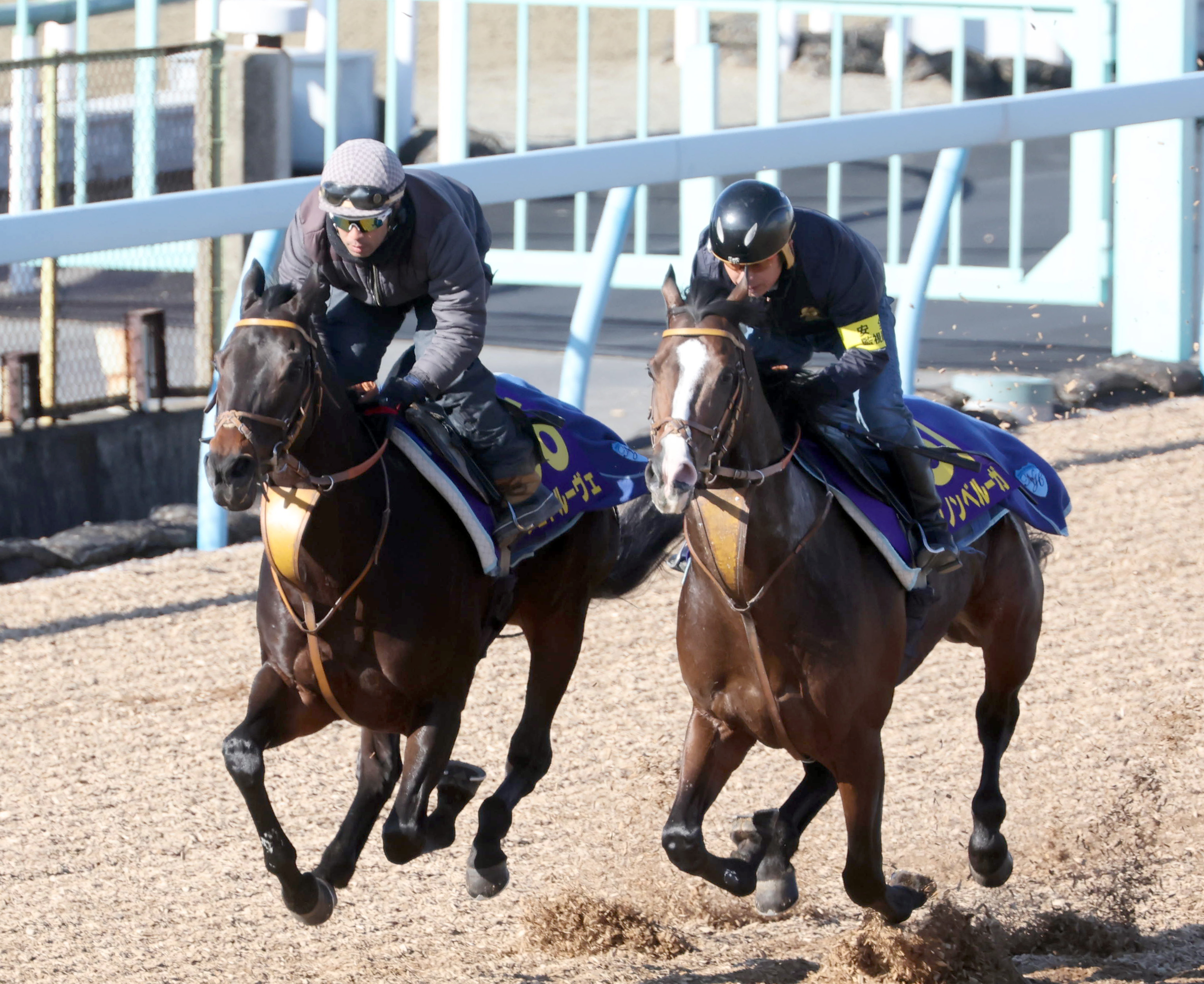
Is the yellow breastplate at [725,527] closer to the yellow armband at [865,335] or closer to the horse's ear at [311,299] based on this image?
the yellow armband at [865,335]

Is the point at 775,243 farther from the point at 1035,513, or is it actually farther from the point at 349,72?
the point at 349,72

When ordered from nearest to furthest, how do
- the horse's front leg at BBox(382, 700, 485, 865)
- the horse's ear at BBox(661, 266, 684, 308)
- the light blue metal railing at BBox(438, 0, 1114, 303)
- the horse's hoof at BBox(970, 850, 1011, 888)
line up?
the horse's ear at BBox(661, 266, 684, 308) → the horse's front leg at BBox(382, 700, 485, 865) → the horse's hoof at BBox(970, 850, 1011, 888) → the light blue metal railing at BBox(438, 0, 1114, 303)

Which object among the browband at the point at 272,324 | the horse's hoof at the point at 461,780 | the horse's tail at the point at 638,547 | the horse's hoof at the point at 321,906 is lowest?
the horse's hoof at the point at 321,906

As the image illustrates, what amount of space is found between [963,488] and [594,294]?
12.2ft

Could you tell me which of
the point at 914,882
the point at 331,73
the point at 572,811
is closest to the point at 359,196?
the point at 572,811

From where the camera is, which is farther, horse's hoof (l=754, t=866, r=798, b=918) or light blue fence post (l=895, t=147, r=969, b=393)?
light blue fence post (l=895, t=147, r=969, b=393)

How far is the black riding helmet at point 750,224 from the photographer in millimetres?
3938

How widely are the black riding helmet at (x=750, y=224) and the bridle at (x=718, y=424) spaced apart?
0.25 meters

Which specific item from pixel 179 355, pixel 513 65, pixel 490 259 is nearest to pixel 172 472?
pixel 179 355

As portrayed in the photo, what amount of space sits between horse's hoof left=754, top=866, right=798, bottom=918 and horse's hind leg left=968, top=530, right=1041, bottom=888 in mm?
683

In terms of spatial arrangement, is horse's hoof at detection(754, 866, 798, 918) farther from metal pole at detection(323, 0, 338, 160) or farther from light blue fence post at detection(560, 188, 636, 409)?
metal pole at detection(323, 0, 338, 160)

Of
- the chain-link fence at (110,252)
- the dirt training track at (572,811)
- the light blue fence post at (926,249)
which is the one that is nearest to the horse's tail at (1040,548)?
the dirt training track at (572,811)

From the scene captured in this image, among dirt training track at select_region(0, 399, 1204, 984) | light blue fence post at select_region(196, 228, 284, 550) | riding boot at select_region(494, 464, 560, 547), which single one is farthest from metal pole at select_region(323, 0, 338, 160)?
riding boot at select_region(494, 464, 560, 547)

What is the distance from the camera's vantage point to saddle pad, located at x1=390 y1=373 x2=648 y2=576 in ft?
15.0
